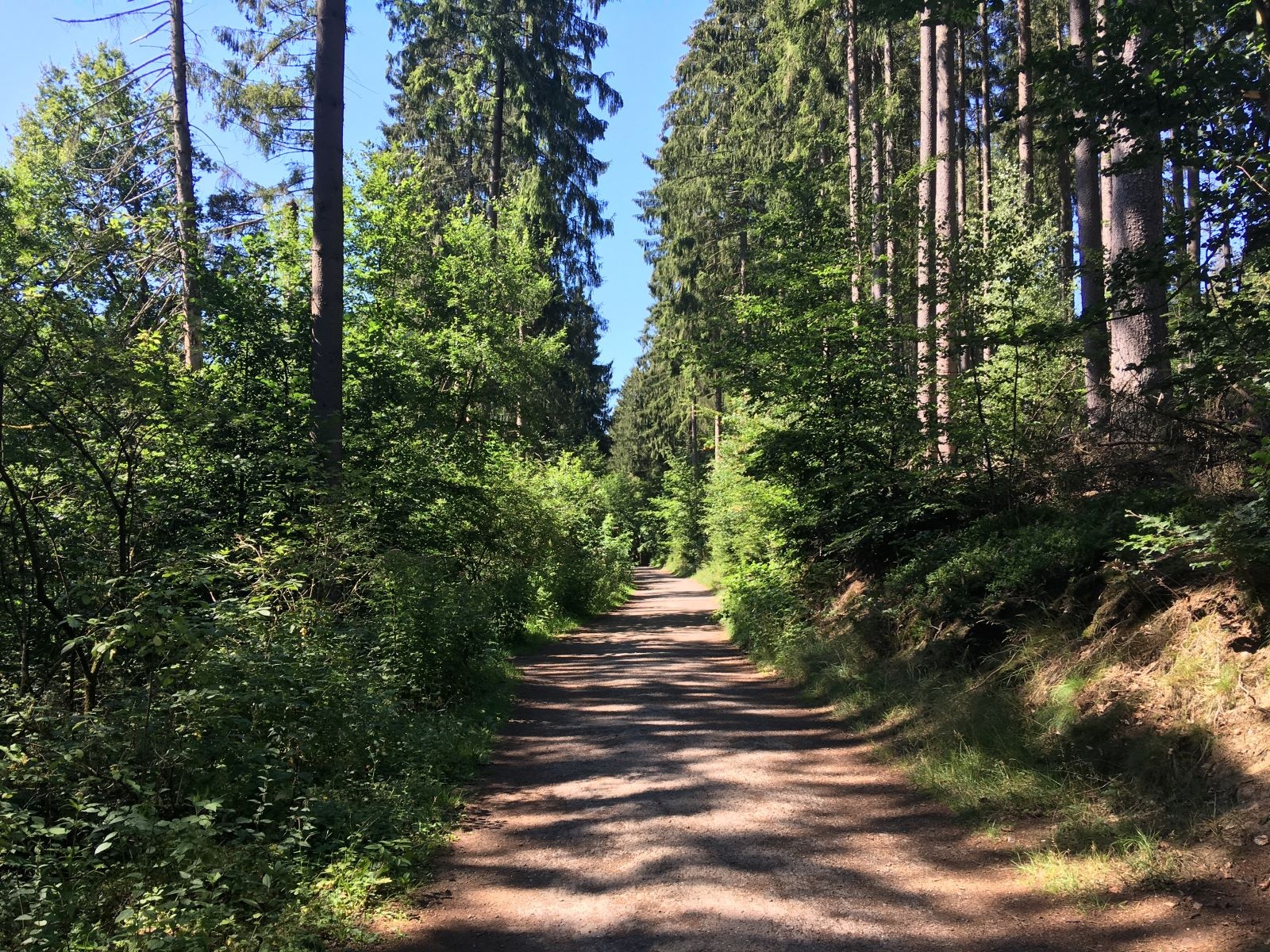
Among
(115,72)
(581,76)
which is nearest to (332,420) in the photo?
(115,72)

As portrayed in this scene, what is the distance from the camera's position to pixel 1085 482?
25.5 ft

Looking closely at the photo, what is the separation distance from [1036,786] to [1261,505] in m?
2.30

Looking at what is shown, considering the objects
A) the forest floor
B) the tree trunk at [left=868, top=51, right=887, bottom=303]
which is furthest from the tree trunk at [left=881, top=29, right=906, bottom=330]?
the forest floor

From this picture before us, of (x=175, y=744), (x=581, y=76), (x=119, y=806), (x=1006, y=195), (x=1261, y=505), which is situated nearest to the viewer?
(x=119, y=806)

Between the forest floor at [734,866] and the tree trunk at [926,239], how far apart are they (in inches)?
196

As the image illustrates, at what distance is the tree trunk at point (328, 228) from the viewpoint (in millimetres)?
8703

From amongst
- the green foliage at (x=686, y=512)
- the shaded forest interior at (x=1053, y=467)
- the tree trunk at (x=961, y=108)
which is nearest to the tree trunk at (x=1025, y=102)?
the tree trunk at (x=961, y=108)

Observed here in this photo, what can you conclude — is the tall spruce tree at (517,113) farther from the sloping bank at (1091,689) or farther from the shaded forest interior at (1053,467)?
the sloping bank at (1091,689)

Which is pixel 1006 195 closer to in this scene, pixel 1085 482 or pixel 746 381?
pixel 746 381

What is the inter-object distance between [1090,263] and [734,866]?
7195 mm

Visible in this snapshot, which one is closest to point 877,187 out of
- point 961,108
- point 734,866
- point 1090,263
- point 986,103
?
point 1090,263

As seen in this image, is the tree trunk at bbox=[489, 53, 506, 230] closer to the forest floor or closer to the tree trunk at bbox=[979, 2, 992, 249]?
the tree trunk at bbox=[979, 2, 992, 249]

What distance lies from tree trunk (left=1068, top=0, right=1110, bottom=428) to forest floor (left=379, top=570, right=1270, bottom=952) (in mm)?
4584

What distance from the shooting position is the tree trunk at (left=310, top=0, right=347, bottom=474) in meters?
8.70
